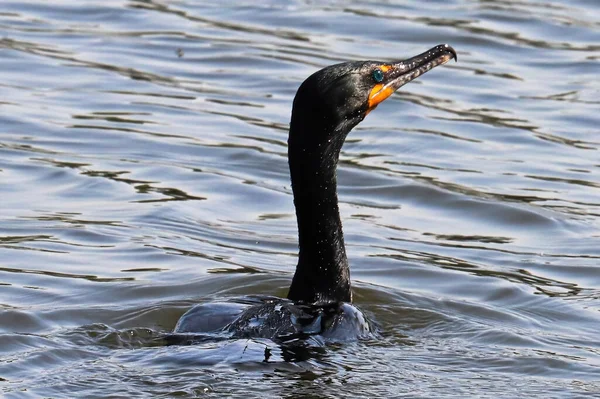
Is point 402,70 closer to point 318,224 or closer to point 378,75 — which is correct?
point 378,75

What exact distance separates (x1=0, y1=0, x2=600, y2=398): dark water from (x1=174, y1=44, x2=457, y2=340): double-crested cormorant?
12.1 inches

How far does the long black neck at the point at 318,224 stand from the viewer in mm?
7531

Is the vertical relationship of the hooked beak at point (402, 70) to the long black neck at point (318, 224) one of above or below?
above

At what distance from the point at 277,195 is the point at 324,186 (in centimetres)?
318

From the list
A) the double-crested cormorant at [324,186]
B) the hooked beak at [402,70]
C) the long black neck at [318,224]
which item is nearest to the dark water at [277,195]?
the double-crested cormorant at [324,186]

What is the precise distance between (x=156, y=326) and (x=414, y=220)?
9.96ft

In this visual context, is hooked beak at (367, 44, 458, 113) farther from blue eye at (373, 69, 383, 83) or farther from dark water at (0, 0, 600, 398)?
dark water at (0, 0, 600, 398)

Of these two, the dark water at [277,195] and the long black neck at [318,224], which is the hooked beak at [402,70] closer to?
the long black neck at [318,224]

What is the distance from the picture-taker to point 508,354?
7184 mm

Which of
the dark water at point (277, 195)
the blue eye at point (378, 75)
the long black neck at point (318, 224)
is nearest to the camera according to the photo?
the dark water at point (277, 195)

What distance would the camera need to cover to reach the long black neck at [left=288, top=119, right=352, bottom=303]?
24.7 ft

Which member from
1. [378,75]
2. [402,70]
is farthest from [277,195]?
[378,75]

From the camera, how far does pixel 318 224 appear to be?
7629mm

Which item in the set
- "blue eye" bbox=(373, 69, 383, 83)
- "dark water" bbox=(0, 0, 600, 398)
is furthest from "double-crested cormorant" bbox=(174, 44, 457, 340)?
"dark water" bbox=(0, 0, 600, 398)
